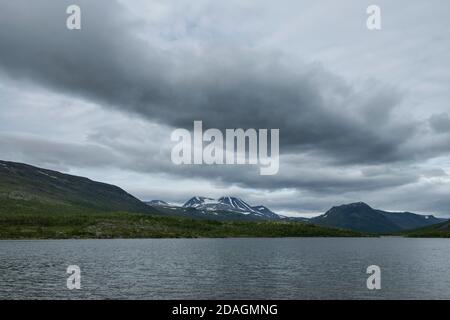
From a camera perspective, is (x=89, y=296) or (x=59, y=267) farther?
(x=59, y=267)

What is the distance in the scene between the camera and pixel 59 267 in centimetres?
11519

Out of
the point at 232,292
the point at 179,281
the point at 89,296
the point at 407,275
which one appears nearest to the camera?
the point at 89,296

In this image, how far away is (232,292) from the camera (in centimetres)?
7619

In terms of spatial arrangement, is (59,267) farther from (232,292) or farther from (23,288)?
(232,292)
